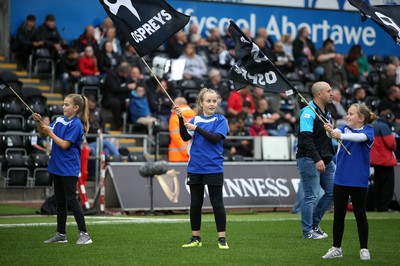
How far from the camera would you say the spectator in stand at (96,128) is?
21250mm

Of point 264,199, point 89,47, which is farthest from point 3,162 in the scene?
point 264,199

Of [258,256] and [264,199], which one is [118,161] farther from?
[258,256]

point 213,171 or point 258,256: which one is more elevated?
point 213,171

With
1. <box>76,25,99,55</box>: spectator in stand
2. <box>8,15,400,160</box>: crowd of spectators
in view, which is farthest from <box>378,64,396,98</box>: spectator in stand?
<box>76,25,99,55</box>: spectator in stand

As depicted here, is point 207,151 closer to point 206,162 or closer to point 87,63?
point 206,162

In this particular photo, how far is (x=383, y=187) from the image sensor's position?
67.8ft

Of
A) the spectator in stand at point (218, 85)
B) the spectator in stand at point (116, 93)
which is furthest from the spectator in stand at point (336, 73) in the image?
the spectator in stand at point (116, 93)

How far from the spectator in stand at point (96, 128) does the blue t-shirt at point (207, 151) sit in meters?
9.58

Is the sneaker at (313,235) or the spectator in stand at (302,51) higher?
the spectator in stand at (302,51)

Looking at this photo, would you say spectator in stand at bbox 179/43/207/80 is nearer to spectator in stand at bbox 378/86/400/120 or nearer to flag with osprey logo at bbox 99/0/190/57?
spectator in stand at bbox 378/86/400/120

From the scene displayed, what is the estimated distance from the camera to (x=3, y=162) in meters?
20.9

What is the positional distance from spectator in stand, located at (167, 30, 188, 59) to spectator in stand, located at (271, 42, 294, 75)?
116 inches

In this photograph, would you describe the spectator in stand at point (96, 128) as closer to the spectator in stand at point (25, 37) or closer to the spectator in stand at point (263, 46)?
the spectator in stand at point (25, 37)

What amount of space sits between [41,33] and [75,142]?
12.6 metres
